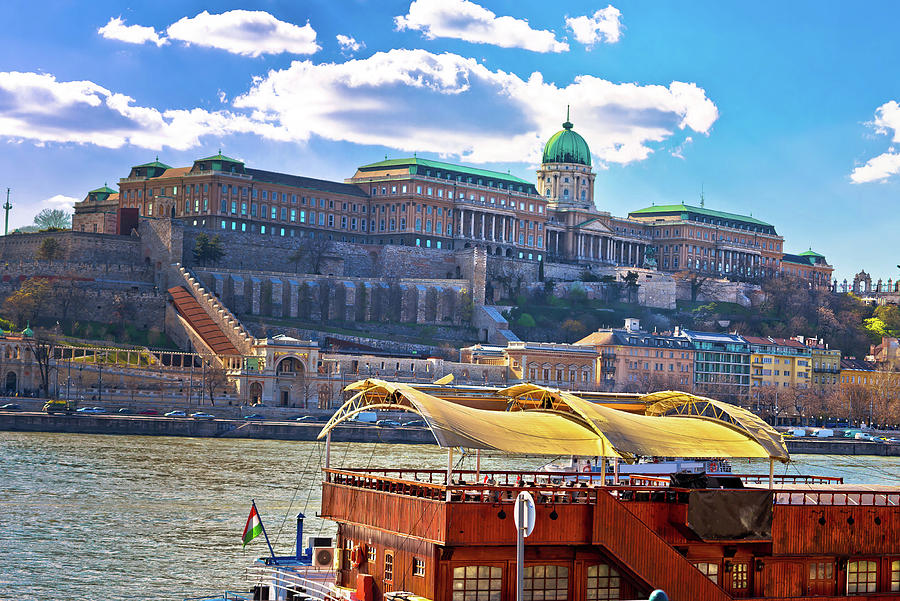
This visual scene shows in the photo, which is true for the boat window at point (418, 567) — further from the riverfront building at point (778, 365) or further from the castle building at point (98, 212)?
the riverfront building at point (778, 365)

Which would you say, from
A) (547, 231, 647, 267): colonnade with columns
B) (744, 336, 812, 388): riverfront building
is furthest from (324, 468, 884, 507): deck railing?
(547, 231, 647, 267): colonnade with columns

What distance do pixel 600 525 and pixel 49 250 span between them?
10773 cm

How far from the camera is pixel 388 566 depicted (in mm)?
27219

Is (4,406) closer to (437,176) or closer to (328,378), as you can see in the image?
(328,378)

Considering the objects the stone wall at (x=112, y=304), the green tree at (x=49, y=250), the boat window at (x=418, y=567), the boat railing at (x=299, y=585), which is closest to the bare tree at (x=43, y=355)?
the stone wall at (x=112, y=304)

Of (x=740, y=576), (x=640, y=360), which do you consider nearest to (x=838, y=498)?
(x=740, y=576)

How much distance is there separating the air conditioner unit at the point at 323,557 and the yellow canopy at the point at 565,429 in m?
4.04

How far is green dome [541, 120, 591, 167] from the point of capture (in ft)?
621

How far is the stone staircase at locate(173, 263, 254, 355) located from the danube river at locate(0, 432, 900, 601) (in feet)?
92.3

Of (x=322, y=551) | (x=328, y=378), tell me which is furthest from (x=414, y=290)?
(x=322, y=551)

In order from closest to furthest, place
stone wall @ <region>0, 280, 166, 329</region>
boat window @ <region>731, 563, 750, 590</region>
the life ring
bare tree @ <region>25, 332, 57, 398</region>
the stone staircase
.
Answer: the life ring → boat window @ <region>731, 563, 750, 590</region> → bare tree @ <region>25, 332, 57, 398</region> → the stone staircase → stone wall @ <region>0, 280, 166, 329</region>

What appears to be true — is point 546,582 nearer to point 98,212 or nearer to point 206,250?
point 206,250

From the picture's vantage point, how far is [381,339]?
5325 inches

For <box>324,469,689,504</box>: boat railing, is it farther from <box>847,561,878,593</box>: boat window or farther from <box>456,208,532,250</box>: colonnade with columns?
<box>456,208,532,250</box>: colonnade with columns
